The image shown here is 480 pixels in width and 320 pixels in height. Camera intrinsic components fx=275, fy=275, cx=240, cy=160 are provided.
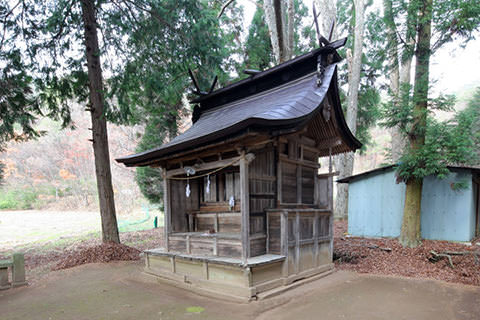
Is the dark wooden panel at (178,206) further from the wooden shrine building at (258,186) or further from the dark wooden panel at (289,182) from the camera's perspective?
the dark wooden panel at (289,182)

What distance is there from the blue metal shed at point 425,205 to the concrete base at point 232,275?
5231 mm

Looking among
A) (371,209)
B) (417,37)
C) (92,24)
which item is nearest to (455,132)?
(417,37)

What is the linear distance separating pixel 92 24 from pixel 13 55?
2.71 m

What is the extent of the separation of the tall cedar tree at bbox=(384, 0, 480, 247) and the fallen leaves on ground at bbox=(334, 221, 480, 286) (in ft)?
2.12

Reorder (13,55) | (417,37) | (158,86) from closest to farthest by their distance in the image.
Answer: (417,37)
(13,55)
(158,86)

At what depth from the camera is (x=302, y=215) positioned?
605 cm

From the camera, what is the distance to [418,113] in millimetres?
7879

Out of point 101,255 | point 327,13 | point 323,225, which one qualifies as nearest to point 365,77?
point 327,13

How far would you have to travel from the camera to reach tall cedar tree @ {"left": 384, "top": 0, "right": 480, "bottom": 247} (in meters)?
7.59

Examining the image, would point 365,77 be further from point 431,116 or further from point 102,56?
point 102,56

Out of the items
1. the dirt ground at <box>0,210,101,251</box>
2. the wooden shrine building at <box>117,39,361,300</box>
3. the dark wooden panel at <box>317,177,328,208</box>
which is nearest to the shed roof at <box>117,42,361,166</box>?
the wooden shrine building at <box>117,39,361,300</box>

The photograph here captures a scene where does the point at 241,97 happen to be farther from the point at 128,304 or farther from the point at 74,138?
the point at 74,138

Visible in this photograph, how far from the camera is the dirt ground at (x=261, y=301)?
4.49 m

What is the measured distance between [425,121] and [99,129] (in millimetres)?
10251
